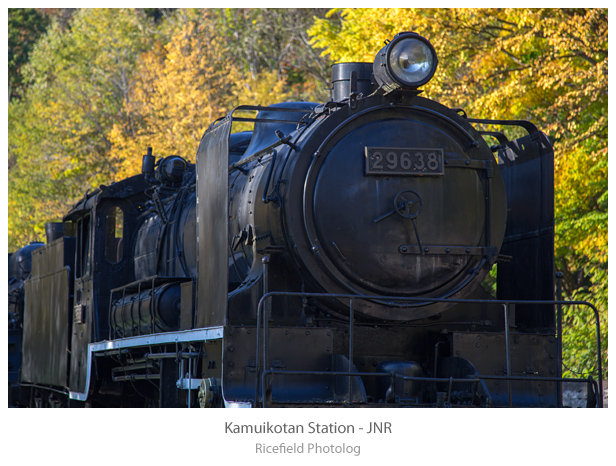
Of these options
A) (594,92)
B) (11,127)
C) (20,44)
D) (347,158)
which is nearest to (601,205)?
(594,92)

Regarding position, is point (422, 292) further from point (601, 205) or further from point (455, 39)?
point (455, 39)

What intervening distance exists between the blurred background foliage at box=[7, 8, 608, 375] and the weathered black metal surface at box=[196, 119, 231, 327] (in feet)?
21.0

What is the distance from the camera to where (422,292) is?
5.95m

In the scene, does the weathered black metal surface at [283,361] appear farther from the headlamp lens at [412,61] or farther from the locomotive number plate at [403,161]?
the headlamp lens at [412,61]

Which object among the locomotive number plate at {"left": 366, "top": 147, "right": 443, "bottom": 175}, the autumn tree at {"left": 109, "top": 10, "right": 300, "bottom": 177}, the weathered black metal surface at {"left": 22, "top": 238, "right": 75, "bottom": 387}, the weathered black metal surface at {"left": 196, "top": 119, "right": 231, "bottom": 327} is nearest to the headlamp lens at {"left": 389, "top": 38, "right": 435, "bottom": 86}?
the locomotive number plate at {"left": 366, "top": 147, "right": 443, "bottom": 175}

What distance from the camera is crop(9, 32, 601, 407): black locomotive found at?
5488 mm

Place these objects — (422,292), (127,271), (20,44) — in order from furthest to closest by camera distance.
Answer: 1. (20,44)
2. (127,271)
3. (422,292)

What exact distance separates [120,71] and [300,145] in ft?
83.4

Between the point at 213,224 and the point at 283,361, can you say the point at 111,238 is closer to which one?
the point at 213,224

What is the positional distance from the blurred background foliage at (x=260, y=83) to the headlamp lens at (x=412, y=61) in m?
6.28

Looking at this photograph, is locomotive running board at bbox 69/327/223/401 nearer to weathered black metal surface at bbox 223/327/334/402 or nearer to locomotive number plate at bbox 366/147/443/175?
weathered black metal surface at bbox 223/327/334/402

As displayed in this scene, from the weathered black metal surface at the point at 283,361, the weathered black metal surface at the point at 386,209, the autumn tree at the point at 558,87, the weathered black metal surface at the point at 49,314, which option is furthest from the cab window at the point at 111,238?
the autumn tree at the point at 558,87

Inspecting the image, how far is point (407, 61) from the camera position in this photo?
577 centimetres

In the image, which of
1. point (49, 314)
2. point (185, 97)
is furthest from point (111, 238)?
point (185, 97)
